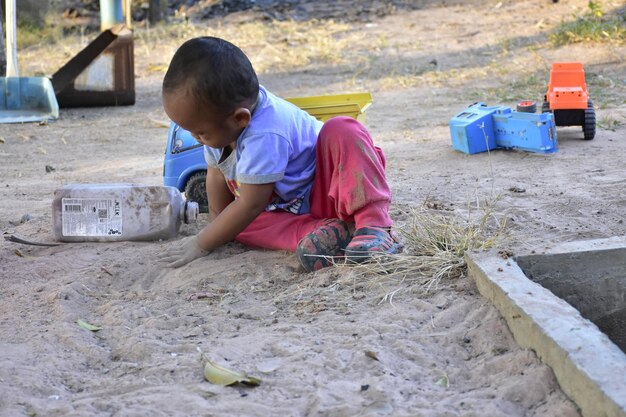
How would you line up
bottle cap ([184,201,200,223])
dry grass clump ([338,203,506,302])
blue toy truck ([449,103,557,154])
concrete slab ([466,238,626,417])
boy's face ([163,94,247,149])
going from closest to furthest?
concrete slab ([466,238,626,417]) < dry grass clump ([338,203,506,302]) < boy's face ([163,94,247,149]) < bottle cap ([184,201,200,223]) < blue toy truck ([449,103,557,154])

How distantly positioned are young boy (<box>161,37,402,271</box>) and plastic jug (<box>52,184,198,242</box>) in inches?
10.6

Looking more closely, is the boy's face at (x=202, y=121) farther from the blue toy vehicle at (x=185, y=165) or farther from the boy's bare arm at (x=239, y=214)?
the blue toy vehicle at (x=185, y=165)

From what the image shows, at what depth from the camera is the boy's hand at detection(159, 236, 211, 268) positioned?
3.18m

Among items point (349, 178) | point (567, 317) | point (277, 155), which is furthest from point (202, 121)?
point (567, 317)

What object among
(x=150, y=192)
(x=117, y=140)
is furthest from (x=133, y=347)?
(x=117, y=140)

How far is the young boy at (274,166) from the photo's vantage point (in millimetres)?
2887

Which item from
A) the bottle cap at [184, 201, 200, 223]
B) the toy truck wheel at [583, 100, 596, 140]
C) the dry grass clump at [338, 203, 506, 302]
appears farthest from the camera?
the toy truck wheel at [583, 100, 596, 140]

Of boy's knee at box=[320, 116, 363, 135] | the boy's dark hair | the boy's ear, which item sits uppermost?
the boy's dark hair

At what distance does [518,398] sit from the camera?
199cm

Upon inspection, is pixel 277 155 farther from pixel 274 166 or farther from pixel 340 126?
pixel 340 126

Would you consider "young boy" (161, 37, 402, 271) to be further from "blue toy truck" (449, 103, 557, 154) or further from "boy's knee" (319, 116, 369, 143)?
"blue toy truck" (449, 103, 557, 154)

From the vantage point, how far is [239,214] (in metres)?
3.06

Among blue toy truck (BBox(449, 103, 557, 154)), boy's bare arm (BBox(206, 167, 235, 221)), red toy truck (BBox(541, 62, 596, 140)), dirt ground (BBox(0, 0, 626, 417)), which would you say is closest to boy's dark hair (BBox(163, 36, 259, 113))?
Answer: boy's bare arm (BBox(206, 167, 235, 221))

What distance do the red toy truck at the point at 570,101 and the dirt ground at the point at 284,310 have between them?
15 cm
